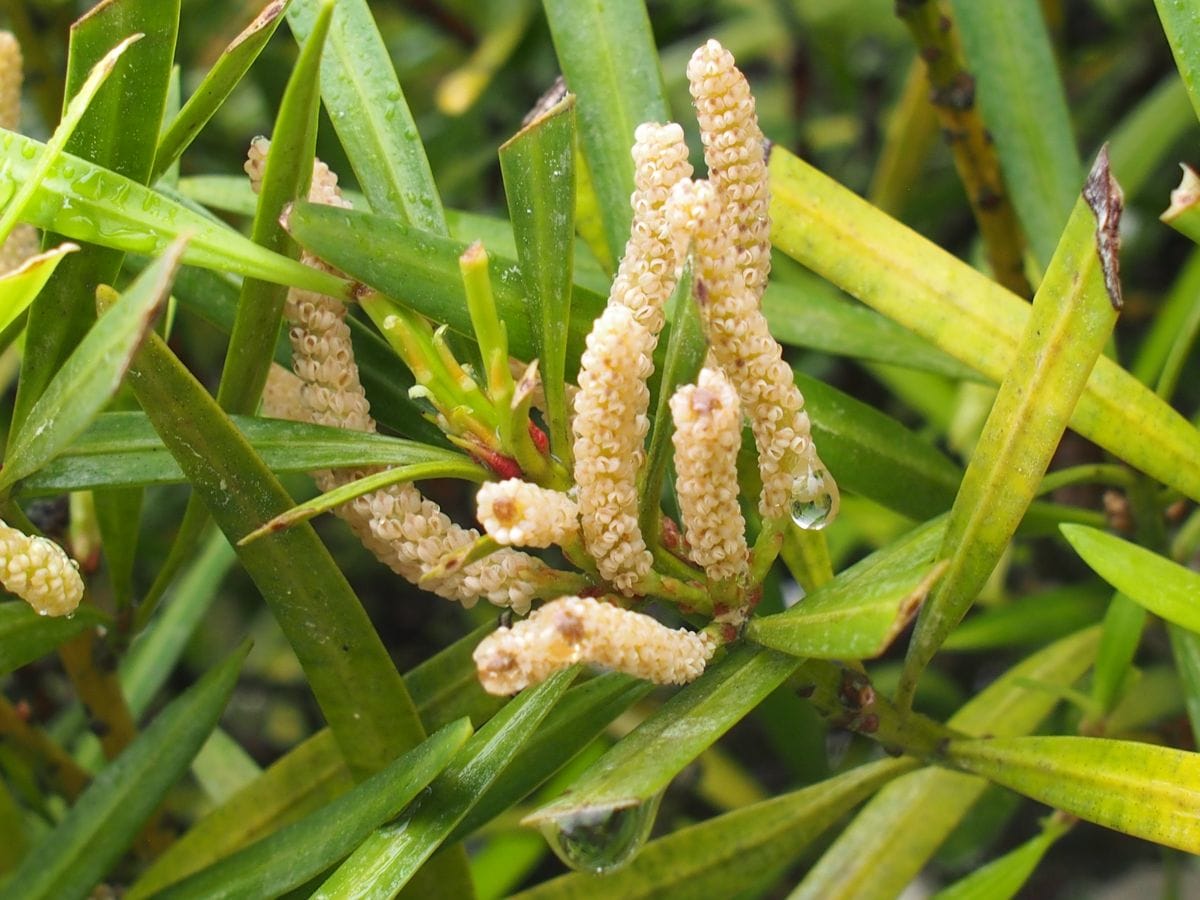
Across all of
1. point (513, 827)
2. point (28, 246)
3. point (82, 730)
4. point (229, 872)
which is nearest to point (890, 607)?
point (229, 872)

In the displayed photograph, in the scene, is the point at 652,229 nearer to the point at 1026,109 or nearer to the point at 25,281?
the point at 25,281

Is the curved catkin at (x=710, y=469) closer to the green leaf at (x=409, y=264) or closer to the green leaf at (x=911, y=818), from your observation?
the green leaf at (x=409, y=264)

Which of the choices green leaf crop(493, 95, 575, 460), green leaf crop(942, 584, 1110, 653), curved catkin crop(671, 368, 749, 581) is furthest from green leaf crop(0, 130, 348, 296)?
green leaf crop(942, 584, 1110, 653)

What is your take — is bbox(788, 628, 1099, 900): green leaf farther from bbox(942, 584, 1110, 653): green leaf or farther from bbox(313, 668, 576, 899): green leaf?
bbox(313, 668, 576, 899): green leaf

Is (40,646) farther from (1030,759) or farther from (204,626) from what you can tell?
(204,626)

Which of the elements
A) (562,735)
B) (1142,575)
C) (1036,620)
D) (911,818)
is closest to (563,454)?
(562,735)

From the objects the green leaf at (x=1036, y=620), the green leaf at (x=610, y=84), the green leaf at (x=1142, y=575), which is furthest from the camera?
the green leaf at (x=1036, y=620)

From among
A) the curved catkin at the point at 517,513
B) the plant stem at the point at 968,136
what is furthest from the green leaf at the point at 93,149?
the plant stem at the point at 968,136
